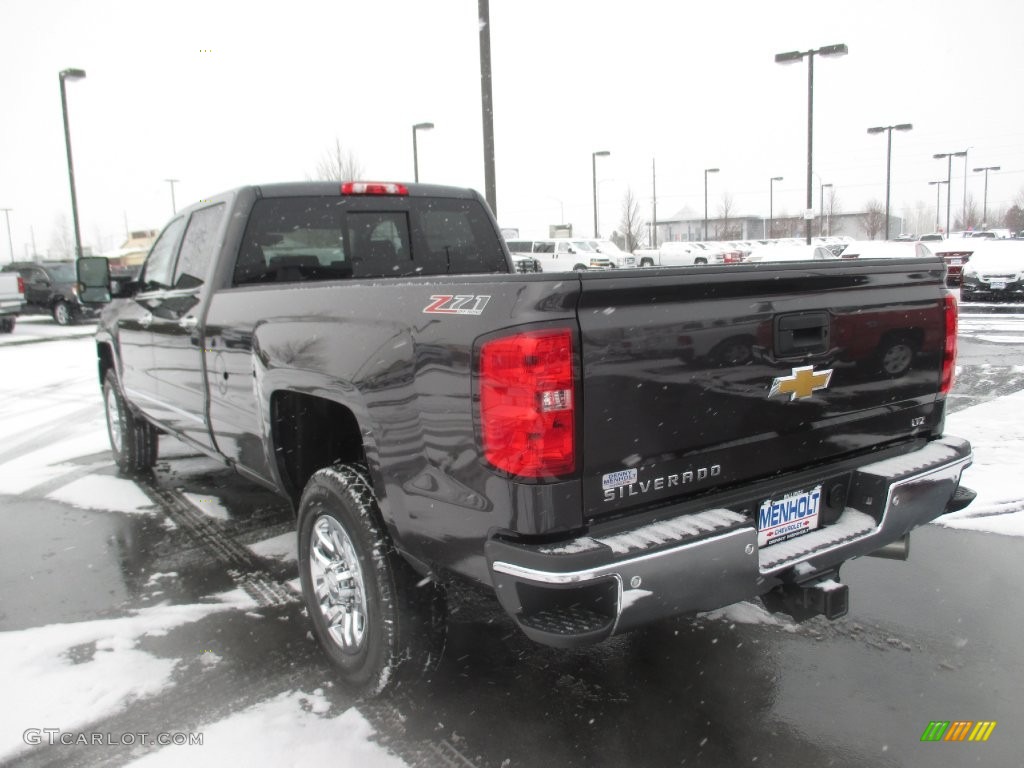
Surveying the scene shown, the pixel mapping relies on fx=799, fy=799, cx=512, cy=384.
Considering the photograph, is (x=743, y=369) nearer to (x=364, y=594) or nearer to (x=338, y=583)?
(x=364, y=594)

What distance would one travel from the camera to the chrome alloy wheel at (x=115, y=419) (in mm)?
6340

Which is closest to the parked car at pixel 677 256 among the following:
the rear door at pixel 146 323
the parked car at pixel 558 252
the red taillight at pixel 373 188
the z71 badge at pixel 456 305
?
the parked car at pixel 558 252

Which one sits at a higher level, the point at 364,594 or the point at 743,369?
the point at 743,369

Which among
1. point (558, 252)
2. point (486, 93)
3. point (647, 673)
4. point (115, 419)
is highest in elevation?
point (486, 93)

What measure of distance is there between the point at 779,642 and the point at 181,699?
2412mm

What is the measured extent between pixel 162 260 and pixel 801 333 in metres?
4.22

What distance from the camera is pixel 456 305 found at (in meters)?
2.37

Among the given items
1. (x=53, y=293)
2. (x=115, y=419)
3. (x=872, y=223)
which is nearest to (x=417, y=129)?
(x=53, y=293)

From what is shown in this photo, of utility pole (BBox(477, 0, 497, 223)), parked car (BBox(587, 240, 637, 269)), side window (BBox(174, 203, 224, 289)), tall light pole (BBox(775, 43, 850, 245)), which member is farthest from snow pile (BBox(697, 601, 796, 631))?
parked car (BBox(587, 240, 637, 269))

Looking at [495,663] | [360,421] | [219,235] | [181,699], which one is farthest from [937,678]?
[219,235]

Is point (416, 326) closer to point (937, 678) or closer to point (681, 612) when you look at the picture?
point (681, 612)

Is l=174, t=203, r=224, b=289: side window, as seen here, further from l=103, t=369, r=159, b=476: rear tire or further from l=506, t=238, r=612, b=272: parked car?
l=506, t=238, r=612, b=272: parked car

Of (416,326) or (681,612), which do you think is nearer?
(681,612)

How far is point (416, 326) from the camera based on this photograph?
2.50 metres
